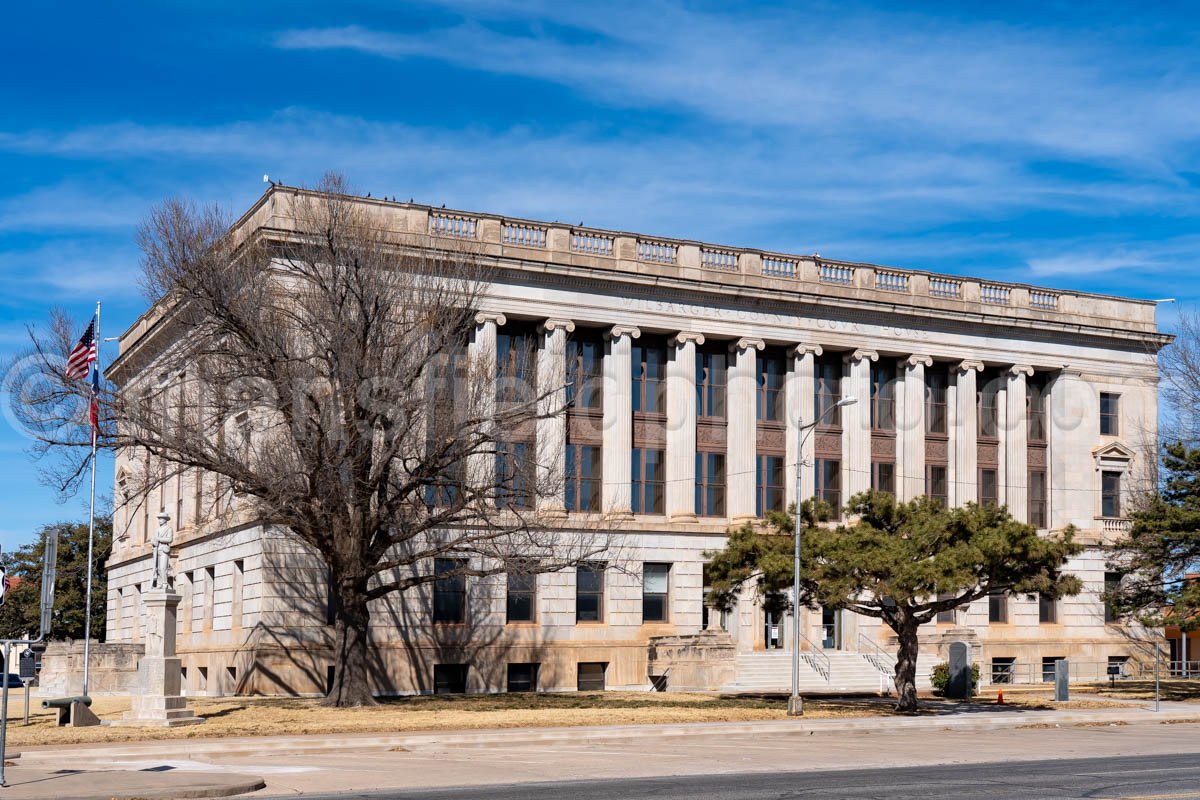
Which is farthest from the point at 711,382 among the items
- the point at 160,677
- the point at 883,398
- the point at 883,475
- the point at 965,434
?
the point at 160,677

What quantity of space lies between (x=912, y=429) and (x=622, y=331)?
15.2 meters

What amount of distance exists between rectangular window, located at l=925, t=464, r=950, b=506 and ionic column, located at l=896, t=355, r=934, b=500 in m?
0.79

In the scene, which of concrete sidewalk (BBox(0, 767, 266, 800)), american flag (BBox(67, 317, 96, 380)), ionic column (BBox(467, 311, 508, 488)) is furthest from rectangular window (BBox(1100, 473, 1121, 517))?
concrete sidewalk (BBox(0, 767, 266, 800))

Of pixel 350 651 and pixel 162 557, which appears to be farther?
pixel 350 651

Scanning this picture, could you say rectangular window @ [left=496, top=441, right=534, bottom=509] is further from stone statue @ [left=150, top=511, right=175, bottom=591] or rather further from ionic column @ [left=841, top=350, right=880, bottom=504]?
ionic column @ [left=841, top=350, right=880, bottom=504]

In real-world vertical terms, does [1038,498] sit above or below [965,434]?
below

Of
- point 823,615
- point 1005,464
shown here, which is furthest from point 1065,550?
point 1005,464

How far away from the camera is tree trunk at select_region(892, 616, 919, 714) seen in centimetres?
4000

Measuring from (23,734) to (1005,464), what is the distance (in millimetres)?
47195

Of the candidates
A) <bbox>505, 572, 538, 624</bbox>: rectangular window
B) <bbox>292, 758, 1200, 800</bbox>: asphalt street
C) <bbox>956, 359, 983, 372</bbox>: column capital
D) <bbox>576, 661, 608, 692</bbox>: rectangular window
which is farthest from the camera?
<bbox>956, 359, 983, 372</bbox>: column capital

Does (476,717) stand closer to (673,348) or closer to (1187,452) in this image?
(673,348)

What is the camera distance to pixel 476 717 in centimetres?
3494

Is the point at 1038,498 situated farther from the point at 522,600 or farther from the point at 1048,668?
the point at 522,600

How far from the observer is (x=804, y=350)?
59812mm
